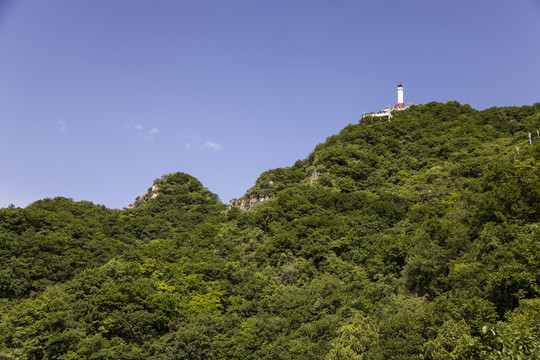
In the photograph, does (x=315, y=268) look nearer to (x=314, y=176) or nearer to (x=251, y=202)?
(x=314, y=176)

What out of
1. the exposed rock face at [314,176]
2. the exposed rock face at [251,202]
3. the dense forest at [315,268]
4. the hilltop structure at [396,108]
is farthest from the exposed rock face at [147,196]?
the hilltop structure at [396,108]

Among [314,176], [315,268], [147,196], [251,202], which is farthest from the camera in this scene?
[147,196]

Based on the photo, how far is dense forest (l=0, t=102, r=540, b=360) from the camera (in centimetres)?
1933

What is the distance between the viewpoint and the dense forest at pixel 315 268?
63.4 feet

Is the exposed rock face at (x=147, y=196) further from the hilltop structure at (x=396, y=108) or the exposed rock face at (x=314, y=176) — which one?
the hilltop structure at (x=396, y=108)

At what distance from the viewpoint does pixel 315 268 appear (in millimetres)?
33875

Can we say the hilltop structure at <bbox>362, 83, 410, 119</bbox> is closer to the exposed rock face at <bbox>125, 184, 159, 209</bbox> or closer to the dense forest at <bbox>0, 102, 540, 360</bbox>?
the dense forest at <bbox>0, 102, 540, 360</bbox>

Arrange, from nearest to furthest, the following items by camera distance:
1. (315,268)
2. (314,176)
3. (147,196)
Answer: (315,268) → (314,176) → (147,196)

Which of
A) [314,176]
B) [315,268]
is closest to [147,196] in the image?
[314,176]

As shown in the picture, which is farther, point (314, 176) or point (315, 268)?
point (314, 176)

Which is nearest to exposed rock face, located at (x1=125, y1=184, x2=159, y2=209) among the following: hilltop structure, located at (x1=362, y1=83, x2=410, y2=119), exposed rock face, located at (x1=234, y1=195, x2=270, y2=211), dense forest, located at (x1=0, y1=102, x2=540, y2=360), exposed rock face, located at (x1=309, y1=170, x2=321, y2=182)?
dense forest, located at (x1=0, y1=102, x2=540, y2=360)

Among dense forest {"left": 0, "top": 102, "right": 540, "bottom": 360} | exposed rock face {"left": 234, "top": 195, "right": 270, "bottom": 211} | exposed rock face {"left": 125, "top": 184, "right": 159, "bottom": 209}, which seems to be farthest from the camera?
exposed rock face {"left": 125, "top": 184, "right": 159, "bottom": 209}

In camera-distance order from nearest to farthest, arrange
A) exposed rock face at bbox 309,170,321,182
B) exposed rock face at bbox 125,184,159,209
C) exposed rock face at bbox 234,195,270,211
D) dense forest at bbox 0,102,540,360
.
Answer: dense forest at bbox 0,102,540,360 < exposed rock face at bbox 309,170,321,182 < exposed rock face at bbox 234,195,270,211 < exposed rock face at bbox 125,184,159,209

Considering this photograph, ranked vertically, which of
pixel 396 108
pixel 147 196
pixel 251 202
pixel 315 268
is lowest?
pixel 315 268
